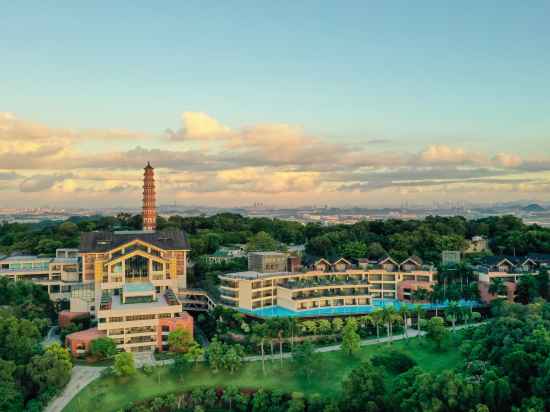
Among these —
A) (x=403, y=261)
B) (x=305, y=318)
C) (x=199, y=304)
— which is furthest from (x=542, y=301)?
(x=199, y=304)

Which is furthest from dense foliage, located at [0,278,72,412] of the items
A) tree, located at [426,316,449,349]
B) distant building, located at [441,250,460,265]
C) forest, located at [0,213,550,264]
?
distant building, located at [441,250,460,265]

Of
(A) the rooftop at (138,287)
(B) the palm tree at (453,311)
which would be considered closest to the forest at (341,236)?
(B) the palm tree at (453,311)

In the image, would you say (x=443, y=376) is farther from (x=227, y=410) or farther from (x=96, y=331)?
(x=96, y=331)

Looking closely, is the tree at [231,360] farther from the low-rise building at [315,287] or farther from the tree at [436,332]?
the tree at [436,332]

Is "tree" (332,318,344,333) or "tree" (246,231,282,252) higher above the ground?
"tree" (246,231,282,252)

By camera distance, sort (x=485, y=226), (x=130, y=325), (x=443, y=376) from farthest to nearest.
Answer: (x=485, y=226) → (x=130, y=325) → (x=443, y=376)

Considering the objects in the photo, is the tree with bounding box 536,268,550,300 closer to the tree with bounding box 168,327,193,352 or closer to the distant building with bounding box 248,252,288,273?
the distant building with bounding box 248,252,288,273
